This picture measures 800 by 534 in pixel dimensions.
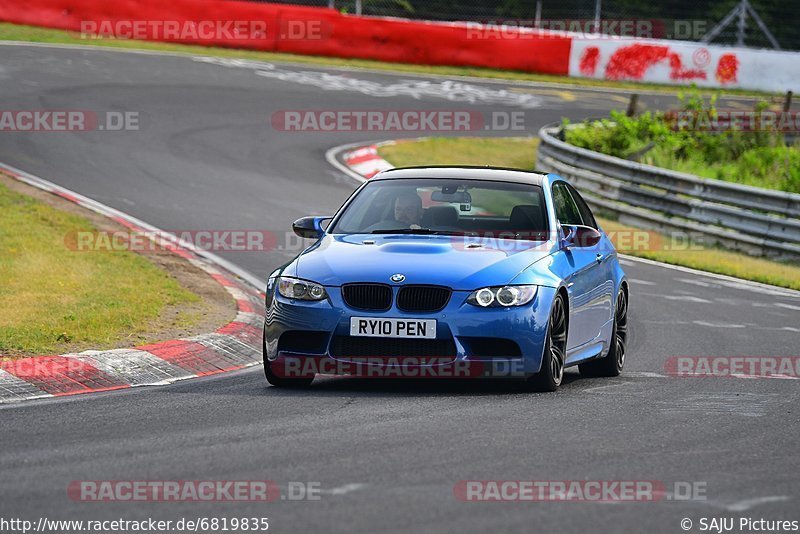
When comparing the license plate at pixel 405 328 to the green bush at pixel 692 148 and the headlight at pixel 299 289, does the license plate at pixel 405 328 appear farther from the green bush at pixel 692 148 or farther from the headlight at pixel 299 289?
the green bush at pixel 692 148

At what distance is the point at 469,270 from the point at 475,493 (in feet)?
9.47

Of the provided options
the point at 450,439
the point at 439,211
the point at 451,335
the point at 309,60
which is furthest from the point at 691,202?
the point at 309,60

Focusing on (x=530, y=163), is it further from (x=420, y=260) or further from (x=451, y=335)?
(x=451, y=335)

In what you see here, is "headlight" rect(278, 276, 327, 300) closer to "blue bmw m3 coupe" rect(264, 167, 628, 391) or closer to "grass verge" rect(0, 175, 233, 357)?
"blue bmw m3 coupe" rect(264, 167, 628, 391)

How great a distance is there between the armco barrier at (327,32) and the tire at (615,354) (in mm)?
23844

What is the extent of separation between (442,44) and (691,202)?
1670 centimetres

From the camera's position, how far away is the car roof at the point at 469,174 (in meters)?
9.79

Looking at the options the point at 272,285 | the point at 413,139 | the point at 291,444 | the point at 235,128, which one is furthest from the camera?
the point at 413,139

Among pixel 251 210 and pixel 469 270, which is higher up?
pixel 469 270

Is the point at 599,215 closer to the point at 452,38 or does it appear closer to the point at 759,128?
the point at 759,128

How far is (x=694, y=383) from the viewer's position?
31.4ft

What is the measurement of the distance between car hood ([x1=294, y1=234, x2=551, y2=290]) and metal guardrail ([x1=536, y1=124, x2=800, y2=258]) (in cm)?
1087

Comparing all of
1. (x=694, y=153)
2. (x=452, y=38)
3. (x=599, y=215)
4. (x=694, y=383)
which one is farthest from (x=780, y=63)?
(x=694, y=383)

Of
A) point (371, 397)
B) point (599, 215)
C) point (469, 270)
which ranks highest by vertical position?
point (469, 270)
